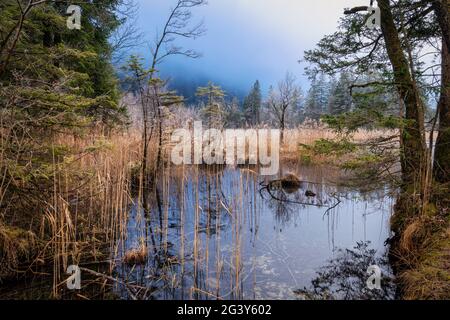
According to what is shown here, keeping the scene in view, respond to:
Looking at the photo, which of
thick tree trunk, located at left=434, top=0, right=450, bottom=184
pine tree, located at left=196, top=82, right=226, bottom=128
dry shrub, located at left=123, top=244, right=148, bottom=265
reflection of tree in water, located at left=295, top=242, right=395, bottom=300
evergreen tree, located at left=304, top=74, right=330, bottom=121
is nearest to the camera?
reflection of tree in water, located at left=295, top=242, right=395, bottom=300

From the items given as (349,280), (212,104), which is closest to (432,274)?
(349,280)

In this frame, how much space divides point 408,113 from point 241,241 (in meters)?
2.76

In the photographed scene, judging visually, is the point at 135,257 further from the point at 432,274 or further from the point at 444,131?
the point at 444,131

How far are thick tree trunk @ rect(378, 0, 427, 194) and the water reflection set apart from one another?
98 centimetres

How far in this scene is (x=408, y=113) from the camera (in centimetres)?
399

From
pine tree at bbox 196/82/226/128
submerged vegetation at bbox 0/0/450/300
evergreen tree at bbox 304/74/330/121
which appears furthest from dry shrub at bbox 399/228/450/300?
evergreen tree at bbox 304/74/330/121

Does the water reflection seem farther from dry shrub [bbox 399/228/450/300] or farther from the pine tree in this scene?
the pine tree

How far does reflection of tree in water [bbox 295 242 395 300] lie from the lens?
280 centimetres

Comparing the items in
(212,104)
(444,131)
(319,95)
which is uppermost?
(319,95)

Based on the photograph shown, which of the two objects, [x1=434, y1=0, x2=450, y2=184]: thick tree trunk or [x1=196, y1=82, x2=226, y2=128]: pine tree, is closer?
[x1=434, y1=0, x2=450, y2=184]: thick tree trunk

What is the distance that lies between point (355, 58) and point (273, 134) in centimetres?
681

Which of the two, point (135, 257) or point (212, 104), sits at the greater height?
point (212, 104)

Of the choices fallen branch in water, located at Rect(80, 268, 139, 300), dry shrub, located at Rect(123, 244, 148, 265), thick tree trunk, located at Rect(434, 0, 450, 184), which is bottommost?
fallen branch in water, located at Rect(80, 268, 139, 300)

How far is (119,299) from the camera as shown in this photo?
2.65 metres
